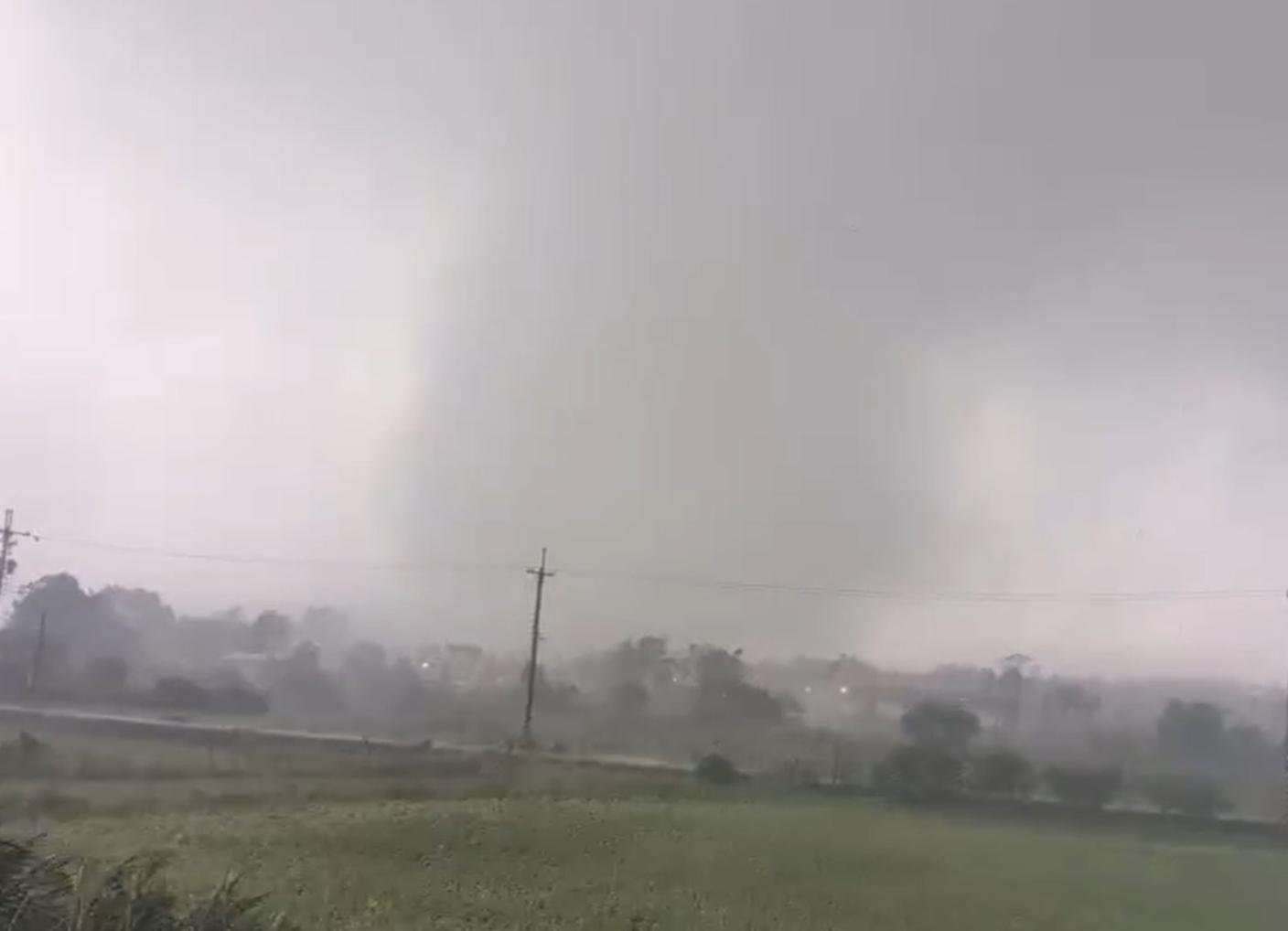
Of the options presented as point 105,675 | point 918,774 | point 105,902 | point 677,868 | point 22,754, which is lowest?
point 22,754

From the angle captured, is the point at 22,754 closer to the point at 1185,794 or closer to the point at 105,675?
the point at 105,675

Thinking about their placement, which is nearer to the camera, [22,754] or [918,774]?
[22,754]

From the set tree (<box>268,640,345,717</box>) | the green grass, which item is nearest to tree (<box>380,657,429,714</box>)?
tree (<box>268,640,345,717</box>)

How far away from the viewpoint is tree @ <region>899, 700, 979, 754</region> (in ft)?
38.5

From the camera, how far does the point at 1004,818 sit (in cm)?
974

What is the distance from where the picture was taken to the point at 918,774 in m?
11.1

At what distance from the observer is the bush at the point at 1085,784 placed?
33.3 ft

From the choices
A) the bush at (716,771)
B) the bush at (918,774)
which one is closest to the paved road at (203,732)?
the bush at (716,771)

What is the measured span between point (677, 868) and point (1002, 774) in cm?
526

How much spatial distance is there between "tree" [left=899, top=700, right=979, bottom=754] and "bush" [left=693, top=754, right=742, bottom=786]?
206 cm

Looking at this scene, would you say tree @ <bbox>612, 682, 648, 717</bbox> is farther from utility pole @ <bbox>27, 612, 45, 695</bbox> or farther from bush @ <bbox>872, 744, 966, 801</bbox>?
utility pole @ <bbox>27, 612, 45, 695</bbox>

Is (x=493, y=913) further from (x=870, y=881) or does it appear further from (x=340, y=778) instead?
(x=340, y=778)

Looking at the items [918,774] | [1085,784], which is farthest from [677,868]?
[1085,784]

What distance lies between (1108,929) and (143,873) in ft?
18.5
